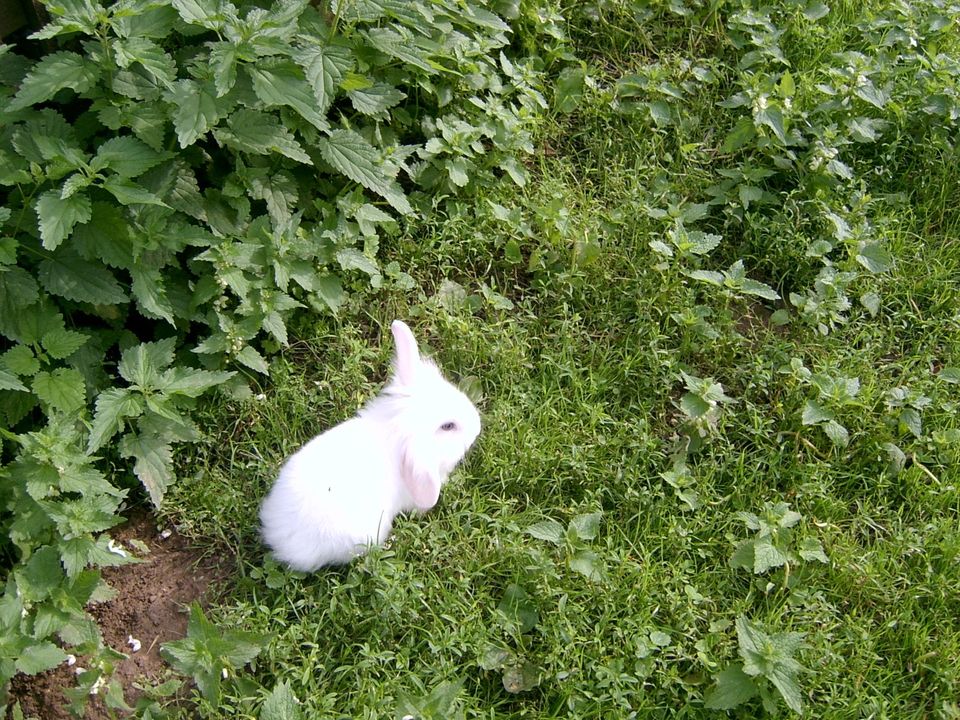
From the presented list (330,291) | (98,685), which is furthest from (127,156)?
(98,685)

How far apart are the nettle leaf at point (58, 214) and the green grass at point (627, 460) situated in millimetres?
838

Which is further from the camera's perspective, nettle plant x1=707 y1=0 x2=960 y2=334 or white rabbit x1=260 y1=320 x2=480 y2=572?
nettle plant x1=707 y1=0 x2=960 y2=334

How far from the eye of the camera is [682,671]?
9.34ft

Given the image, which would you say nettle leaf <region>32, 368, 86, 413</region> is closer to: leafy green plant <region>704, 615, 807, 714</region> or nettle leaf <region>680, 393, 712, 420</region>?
nettle leaf <region>680, 393, 712, 420</region>

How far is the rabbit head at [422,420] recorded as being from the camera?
114 inches

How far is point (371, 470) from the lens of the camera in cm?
289

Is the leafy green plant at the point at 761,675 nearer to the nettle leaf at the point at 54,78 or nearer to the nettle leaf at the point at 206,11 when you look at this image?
the nettle leaf at the point at 206,11

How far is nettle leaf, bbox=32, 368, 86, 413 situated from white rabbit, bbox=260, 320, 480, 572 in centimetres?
67

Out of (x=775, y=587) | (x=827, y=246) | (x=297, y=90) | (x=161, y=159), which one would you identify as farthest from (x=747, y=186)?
(x=161, y=159)

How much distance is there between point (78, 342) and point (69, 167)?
56 cm

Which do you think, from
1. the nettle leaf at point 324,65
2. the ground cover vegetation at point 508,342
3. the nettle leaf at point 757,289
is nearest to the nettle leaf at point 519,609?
the ground cover vegetation at point 508,342

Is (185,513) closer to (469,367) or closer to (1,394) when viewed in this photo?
(1,394)

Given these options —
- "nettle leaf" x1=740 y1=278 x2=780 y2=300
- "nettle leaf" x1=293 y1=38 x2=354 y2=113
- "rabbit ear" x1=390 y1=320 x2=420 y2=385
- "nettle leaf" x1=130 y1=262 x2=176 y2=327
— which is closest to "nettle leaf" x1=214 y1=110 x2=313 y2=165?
"nettle leaf" x1=293 y1=38 x2=354 y2=113

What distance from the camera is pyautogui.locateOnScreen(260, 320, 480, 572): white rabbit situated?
2.82 meters
